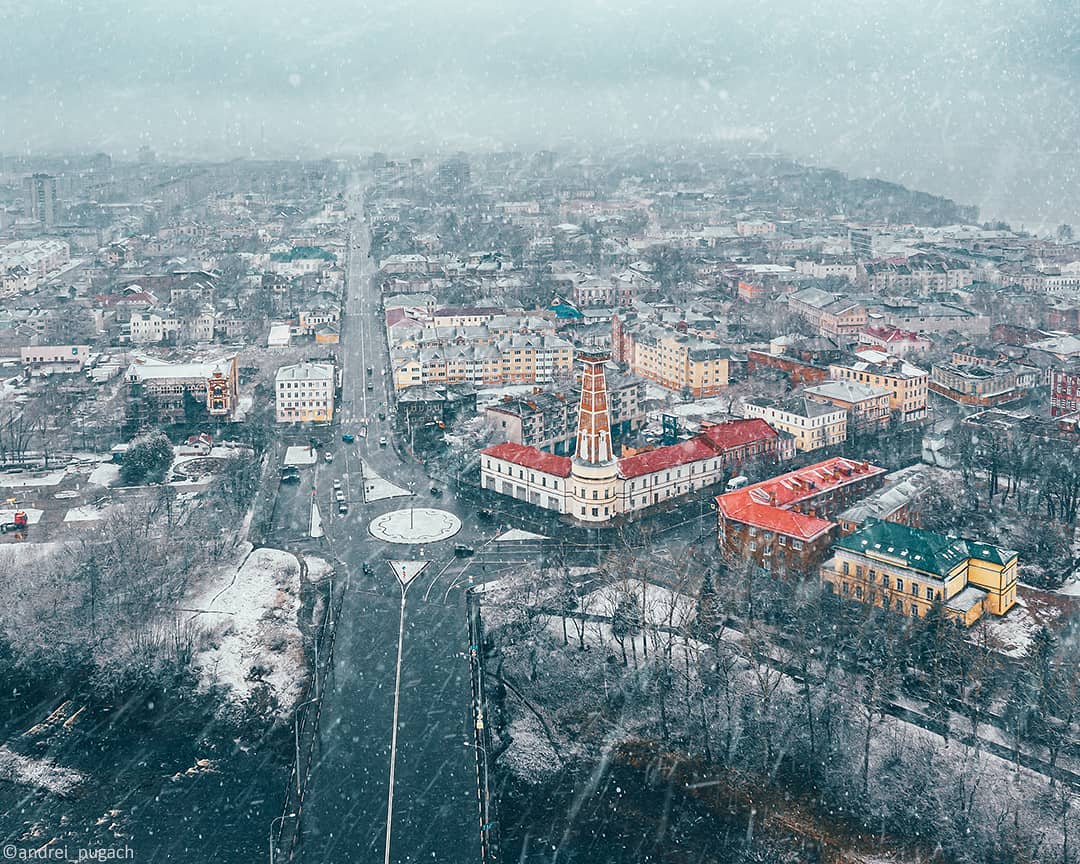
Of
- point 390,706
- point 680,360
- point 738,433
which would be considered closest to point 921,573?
point 738,433

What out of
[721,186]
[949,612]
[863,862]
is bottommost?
[863,862]

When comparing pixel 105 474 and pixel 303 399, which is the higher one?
pixel 303 399

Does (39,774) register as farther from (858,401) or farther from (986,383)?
(986,383)

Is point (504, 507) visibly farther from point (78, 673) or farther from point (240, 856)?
point (240, 856)

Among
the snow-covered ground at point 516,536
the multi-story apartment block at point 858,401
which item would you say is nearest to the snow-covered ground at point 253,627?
the snow-covered ground at point 516,536

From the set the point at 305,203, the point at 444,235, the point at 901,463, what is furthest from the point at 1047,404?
the point at 305,203

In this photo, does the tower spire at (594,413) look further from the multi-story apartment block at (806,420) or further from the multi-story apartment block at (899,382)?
the multi-story apartment block at (899,382)
